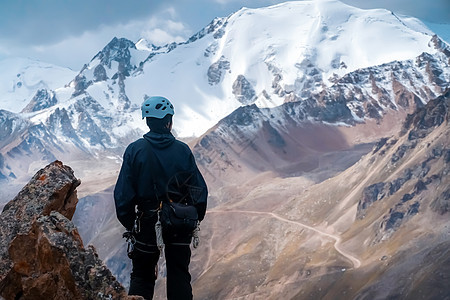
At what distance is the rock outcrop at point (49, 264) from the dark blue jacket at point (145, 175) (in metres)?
0.96

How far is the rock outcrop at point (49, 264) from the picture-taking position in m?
7.61

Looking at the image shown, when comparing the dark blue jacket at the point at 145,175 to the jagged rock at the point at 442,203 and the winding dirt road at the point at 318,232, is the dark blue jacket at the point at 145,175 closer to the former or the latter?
the winding dirt road at the point at 318,232

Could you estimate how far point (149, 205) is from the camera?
29.1ft

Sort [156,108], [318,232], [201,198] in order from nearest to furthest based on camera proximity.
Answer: [201,198] → [156,108] → [318,232]

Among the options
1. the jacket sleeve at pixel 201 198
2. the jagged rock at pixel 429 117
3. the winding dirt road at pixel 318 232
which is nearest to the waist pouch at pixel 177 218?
the jacket sleeve at pixel 201 198

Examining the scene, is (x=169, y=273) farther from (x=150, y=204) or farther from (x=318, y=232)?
(x=318, y=232)

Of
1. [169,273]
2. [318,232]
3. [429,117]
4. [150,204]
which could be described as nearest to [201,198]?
[150,204]

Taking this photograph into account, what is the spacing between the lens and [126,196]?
8.74 meters

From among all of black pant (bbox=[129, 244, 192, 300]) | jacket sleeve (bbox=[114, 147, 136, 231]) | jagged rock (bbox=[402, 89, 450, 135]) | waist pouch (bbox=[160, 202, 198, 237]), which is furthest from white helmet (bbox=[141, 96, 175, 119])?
jagged rock (bbox=[402, 89, 450, 135])

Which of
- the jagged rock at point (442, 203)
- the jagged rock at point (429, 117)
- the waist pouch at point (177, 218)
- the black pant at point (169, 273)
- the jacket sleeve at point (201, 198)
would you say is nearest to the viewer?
the waist pouch at point (177, 218)

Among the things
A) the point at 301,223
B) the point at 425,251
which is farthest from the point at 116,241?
the point at 425,251

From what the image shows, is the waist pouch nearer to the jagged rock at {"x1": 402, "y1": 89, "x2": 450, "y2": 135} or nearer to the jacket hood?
the jacket hood

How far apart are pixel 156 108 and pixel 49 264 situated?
3.15 metres

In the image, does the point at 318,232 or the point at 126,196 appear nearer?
the point at 126,196
